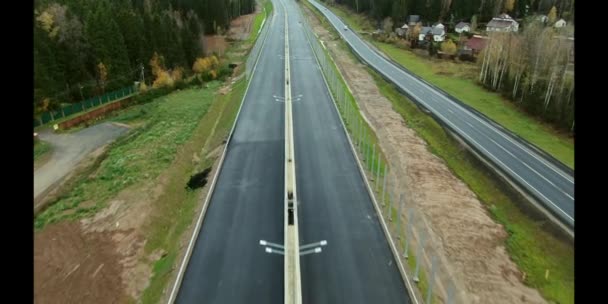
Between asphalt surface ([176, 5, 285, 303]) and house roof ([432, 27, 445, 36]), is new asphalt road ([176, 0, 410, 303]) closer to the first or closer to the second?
asphalt surface ([176, 5, 285, 303])

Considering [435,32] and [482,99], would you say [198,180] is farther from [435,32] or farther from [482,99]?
[435,32]

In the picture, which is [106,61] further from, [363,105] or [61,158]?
[363,105]

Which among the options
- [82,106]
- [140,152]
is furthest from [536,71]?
[82,106]

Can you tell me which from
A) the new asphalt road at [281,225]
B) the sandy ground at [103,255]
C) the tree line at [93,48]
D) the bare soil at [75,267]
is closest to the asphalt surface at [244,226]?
the new asphalt road at [281,225]

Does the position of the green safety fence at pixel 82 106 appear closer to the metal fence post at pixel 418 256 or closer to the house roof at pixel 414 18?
the metal fence post at pixel 418 256

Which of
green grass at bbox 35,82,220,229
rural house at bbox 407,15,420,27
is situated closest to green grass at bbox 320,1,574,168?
rural house at bbox 407,15,420,27

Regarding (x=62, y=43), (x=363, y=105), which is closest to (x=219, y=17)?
(x=62, y=43)
